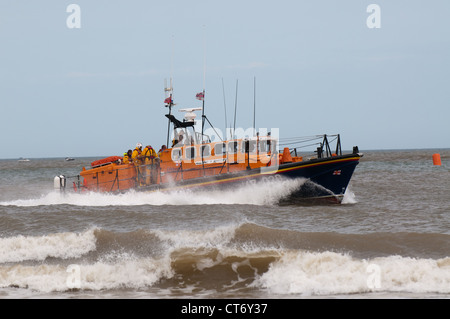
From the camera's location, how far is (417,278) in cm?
750

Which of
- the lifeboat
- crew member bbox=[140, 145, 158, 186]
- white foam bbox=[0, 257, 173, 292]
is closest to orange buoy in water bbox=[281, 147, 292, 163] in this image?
the lifeboat

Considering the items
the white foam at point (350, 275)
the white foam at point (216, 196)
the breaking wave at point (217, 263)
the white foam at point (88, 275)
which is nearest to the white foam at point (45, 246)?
the breaking wave at point (217, 263)

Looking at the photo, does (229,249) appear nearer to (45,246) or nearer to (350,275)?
(350,275)

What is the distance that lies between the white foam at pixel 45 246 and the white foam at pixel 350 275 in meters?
3.83

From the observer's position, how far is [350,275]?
7.67 meters

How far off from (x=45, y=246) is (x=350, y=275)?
5728 millimetres

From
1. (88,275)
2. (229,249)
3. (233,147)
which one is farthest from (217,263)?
(233,147)

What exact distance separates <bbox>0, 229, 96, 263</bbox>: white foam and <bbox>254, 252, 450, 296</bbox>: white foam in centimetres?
383

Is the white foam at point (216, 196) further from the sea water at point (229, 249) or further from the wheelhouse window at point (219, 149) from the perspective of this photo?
the wheelhouse window at point (219, 149)

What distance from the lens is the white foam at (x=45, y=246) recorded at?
953 centimetres

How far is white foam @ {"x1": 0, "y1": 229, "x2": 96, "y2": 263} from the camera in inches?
375

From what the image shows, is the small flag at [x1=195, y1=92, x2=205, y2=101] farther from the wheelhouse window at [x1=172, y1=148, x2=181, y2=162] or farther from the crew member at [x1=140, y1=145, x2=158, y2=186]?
the crew member at [x1=140, y1=145, x2=158, y2=186]
